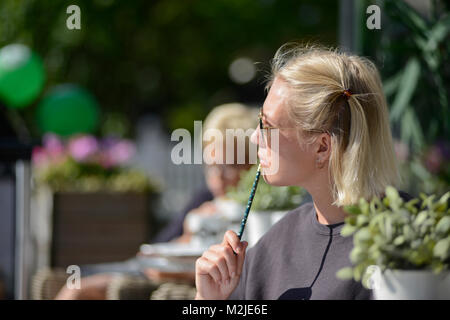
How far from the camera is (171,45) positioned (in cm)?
983

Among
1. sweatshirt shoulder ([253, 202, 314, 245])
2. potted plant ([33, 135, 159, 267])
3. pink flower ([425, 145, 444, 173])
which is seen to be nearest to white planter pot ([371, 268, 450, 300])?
sweatshirt shoulder ([253, 202, 314, 245])

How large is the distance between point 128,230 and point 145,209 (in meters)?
0.24

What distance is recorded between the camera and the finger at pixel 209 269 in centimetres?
135

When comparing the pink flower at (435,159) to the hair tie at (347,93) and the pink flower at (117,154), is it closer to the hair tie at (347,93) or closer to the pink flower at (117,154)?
the hair tie at (347,93)

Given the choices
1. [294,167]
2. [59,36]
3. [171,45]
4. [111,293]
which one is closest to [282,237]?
[294,167]

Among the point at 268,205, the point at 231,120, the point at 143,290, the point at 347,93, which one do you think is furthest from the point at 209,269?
the point at 231,120

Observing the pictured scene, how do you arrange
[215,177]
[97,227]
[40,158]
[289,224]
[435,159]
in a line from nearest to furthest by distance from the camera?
[289,224], [215,177], [435,159], [97,227], [40,158]

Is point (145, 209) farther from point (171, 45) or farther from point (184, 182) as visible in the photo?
point (184, 182)

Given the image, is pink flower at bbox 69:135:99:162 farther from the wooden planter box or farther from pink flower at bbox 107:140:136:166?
the wooden planter box

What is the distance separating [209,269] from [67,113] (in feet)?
18.3

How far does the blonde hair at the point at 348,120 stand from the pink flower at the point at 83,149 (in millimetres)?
4642

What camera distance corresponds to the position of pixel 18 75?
18.8 ft

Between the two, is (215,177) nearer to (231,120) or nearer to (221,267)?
(231,120)

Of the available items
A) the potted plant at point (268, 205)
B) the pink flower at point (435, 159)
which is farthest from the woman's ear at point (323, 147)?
the pink flower at point (435, 159)
